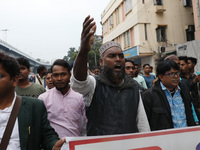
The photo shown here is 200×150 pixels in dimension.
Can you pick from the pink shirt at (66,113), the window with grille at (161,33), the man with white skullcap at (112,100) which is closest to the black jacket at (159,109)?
the man with white skullcap at (112,100)

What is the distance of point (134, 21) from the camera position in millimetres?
17094

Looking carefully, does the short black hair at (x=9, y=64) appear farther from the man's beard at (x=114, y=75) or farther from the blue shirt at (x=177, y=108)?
the blue shirt at (x=177, y=108)

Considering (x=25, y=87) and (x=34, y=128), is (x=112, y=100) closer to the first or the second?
(x=34, y=128)

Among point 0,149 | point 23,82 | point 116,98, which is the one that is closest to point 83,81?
point 116,98

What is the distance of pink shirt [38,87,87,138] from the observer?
8.05ft

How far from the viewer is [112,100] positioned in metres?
1.90

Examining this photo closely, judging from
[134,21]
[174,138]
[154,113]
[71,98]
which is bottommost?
[174,138]

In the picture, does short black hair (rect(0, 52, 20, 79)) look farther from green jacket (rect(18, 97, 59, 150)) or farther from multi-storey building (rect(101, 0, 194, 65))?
multi-storey building (rect(101, 0, 194, 65))

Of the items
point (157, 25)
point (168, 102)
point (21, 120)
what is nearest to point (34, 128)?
point (21, 120)

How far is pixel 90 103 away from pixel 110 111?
21 cm

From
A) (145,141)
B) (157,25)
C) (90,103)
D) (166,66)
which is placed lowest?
(145,141)

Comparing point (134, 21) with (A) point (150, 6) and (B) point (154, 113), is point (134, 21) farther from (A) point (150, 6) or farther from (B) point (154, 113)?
(B) point (154, 113)

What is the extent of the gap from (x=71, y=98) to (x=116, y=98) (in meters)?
0.95

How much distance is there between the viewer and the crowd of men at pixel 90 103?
1.60 m
